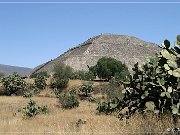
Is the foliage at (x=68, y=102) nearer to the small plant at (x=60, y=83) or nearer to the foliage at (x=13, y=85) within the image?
the foliage at (x=13, y=85)

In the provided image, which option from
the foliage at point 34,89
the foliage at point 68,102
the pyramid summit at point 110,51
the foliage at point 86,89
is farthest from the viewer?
the pyramid summit at point 110,51

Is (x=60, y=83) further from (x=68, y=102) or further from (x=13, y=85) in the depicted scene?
(x=68, y=102)

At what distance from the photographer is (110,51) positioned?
13275 centimetres

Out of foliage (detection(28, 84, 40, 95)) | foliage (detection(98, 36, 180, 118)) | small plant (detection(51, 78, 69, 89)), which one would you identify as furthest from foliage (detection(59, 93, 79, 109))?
small plant (detection(51, 78, 69, 89))

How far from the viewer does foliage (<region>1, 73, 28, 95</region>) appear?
55.8 m

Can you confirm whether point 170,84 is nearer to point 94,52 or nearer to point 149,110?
point 149,110

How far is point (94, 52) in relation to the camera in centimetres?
13225

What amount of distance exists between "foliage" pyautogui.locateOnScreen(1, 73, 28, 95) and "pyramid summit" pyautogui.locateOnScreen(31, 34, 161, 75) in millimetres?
61023

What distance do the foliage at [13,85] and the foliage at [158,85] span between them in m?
45.5

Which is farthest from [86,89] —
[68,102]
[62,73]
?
[68,102]

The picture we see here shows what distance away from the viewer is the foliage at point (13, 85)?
183 ft

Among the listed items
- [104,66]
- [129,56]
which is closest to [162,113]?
[104,66]

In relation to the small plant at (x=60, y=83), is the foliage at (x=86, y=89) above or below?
below

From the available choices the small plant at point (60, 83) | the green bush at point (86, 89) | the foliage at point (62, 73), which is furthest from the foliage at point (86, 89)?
the foliage at point (62, 73)
